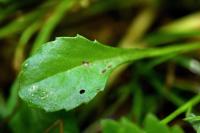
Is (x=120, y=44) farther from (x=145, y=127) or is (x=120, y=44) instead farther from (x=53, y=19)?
(x=145, y=127)

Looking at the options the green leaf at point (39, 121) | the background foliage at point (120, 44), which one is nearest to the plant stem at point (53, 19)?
the background foliage at point (120, 44)

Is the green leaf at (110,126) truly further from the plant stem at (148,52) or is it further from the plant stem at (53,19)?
the plant stem at (53,19)

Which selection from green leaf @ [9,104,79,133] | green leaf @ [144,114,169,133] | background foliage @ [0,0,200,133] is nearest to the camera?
green leaf @ [144,114,169,133]

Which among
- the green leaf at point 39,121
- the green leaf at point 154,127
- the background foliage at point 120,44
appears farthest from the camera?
the background foliage at point 120,44

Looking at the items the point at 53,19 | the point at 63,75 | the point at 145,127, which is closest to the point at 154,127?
the point at 145,127

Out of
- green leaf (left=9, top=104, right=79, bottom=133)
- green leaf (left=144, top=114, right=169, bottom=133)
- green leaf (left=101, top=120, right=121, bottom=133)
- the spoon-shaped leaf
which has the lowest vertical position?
green leaf (left=9, top=104, right=79, bottom=133)

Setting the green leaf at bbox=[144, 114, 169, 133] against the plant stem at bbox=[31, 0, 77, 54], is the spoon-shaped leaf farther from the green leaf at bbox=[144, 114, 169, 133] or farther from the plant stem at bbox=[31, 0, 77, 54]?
the plant stem at bbox=[31, 0, 77, 54]

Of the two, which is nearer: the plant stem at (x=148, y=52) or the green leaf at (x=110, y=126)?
the green leaf at (x=110, y=126)

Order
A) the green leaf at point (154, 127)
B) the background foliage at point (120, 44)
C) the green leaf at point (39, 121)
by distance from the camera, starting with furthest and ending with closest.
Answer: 1. the background foliage at point (120, 44)
2. the green leaf at point (39, 121)
3. the green leaf at point (154, 127)

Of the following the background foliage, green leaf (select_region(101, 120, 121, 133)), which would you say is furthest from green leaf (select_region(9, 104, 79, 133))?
green leaf (select_region(101, 120, 121, 133))

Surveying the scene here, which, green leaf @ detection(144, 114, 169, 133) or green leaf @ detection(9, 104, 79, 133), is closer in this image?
green leaf @ detection(144, 114, 169, 133)
